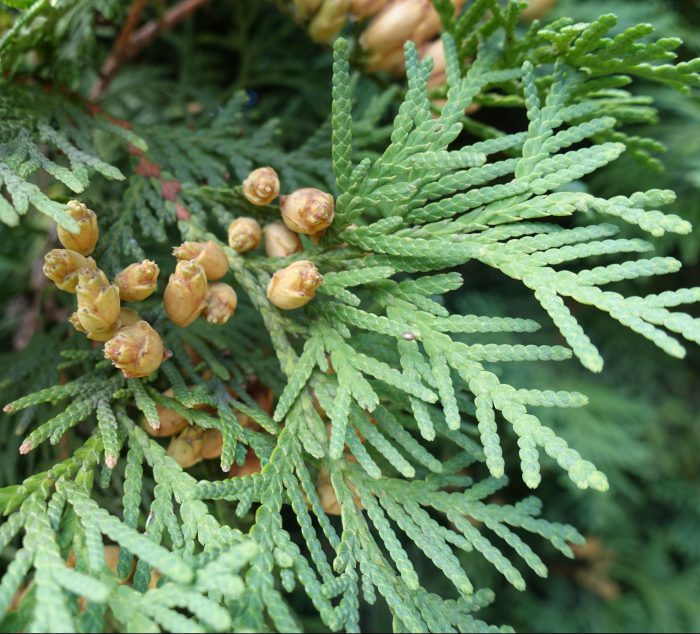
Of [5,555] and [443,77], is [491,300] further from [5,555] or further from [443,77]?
[5,555]

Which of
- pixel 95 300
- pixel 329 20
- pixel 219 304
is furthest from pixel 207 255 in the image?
pixel 329 20

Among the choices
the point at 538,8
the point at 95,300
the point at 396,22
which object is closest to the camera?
the point at 95,300

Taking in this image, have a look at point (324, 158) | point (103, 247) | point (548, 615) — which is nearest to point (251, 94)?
point (324, 158)

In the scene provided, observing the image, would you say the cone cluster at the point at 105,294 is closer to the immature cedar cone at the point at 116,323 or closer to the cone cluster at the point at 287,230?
the immature cedar cone at the point at 116,323

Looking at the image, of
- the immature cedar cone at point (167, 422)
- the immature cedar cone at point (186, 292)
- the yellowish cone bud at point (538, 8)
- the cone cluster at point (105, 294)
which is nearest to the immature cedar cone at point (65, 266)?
the cone cluster at point (105, 294)

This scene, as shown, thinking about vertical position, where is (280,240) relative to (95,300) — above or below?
below

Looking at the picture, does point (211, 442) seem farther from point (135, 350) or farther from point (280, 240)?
point (280, 240)
